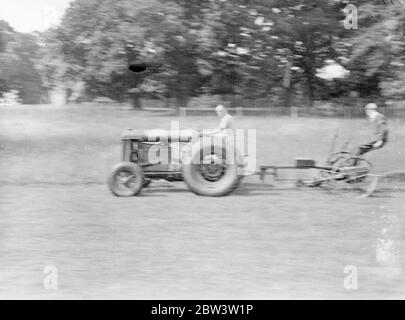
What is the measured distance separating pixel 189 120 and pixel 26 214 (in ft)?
8.27

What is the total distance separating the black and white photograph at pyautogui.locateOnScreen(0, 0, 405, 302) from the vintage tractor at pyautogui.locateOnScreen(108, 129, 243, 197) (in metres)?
A: 0.02

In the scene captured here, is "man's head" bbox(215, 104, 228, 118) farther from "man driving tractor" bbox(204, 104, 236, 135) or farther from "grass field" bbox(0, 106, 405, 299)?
"grass field" bbox(0, 106, 405, 299)

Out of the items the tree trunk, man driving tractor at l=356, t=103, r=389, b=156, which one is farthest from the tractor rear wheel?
man driving tractor at l=356, t=103, r=389, b=156

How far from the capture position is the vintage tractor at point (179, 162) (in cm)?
679

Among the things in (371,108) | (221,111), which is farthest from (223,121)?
(371,108)

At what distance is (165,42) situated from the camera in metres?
6.82

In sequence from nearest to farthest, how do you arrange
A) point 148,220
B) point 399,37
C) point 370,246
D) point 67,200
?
1. point 370,246
2. point 148,220
3. point 67,200
4. point 399,37

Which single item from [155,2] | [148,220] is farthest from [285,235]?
[155,2]

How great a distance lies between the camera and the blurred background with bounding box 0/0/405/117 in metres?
6.45

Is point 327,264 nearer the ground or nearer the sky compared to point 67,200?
nearer the ground

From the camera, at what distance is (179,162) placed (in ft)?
23.0

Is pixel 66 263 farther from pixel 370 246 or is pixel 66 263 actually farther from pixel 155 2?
pixel 155 2

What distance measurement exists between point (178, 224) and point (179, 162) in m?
1.79

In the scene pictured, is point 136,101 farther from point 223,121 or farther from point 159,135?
point 223,121
